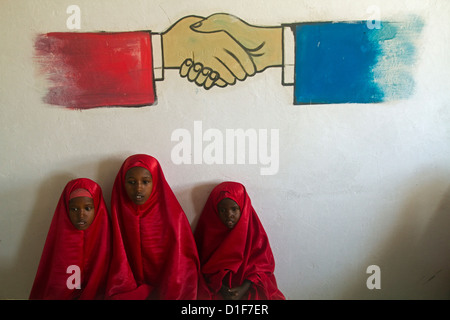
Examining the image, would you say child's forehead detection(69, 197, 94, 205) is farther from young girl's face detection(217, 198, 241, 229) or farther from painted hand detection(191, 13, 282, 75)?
painted hand detection(191, 13, 282, 75)

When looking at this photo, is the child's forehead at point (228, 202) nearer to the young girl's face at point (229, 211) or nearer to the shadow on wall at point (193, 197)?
the young girl's face at point (229, 211)

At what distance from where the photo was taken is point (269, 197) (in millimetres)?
2092

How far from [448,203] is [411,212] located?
23 cm

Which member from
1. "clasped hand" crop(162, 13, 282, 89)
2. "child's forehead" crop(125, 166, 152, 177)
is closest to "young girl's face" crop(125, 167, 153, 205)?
"child's forehead" crop(125, 166, 152, 177)

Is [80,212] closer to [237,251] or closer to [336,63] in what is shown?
[237,251]

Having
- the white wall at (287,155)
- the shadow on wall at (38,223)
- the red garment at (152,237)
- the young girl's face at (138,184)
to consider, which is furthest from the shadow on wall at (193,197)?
the shadow on wall at (38,223)

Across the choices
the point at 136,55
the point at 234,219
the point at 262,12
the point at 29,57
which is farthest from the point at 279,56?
the point at 29,57

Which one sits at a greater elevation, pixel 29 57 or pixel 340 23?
pixel 340 23

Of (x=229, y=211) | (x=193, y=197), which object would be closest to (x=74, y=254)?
(x=193, y=197)

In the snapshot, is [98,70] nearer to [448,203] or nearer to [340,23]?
[340,23]

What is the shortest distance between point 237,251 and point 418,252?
1.19 meters

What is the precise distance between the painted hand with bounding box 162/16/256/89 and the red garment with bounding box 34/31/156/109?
15 cm
